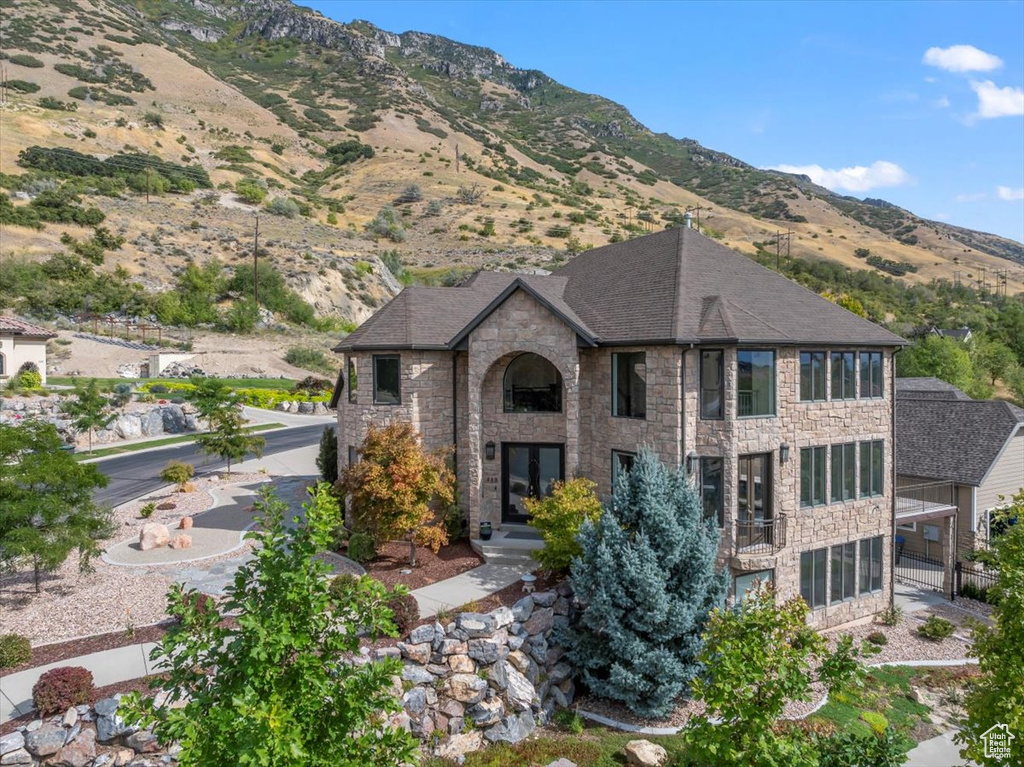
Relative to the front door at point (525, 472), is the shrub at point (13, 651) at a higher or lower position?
lower

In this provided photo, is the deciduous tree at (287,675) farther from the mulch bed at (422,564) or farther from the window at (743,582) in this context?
the window at (743,582)

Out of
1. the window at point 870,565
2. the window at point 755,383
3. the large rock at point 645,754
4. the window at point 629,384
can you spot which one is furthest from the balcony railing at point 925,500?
the large rock at point 645,754

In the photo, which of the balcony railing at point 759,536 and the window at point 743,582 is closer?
the balcony railing at point 759,536

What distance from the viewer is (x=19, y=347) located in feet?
136

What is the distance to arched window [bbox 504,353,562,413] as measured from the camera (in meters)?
20.1

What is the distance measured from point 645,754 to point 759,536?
7.08 m

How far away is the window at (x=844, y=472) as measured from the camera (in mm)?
18109

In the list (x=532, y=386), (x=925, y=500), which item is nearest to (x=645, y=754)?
(x=532, y=386)

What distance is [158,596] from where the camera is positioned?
1588cm

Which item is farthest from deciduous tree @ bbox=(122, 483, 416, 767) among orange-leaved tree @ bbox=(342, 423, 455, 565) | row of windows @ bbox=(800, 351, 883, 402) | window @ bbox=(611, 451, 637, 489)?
row of windows @ bbox=(800, 351, 883, 402)

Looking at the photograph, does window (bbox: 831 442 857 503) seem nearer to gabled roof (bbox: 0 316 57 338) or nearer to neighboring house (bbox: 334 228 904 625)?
neighboring house (bbox: 334 228 904 625)

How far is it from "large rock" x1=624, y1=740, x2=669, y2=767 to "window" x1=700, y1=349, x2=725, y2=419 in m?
8.21

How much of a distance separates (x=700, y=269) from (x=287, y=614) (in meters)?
16.8

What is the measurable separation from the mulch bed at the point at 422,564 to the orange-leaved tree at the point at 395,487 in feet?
1.87
